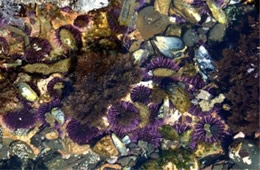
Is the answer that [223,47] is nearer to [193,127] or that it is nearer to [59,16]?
[193,127]

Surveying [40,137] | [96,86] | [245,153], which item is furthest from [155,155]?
[40,137]

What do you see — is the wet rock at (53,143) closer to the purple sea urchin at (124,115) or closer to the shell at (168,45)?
the purple sea urchin at (124,115)

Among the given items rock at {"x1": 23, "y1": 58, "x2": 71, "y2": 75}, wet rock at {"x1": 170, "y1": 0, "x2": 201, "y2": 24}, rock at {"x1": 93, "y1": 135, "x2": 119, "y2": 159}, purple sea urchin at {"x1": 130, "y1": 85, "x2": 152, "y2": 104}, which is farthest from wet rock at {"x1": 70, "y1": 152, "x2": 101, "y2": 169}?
wet rock at {"x1": 170, "y1": 0, "x2": 201, "y2": 24}

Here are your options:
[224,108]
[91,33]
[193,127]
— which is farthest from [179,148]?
[91,33]

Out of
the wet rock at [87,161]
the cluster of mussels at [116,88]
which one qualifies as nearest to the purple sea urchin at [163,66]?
the cluster of mussels at [116,88]

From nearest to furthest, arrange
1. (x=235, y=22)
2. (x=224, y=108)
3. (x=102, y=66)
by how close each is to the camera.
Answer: (x=102, y=66)
(x=224, y=108)
(x=235, y=22)

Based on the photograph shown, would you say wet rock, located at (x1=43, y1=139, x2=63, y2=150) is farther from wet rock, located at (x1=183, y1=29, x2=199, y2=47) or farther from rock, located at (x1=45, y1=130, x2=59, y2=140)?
wet rock, located at (x1=183, y1=29, x2=199, y2=47)
